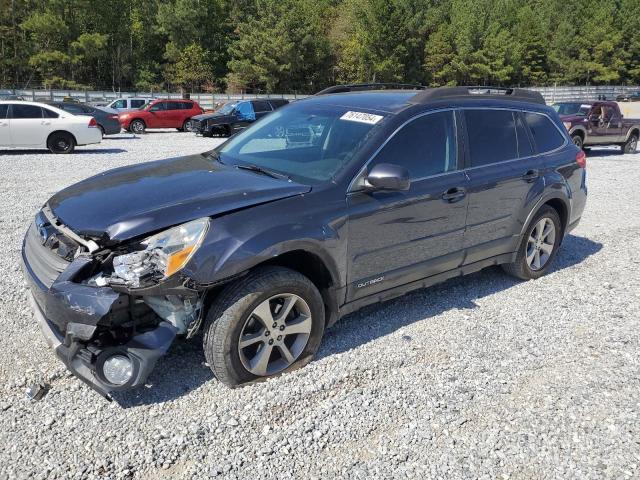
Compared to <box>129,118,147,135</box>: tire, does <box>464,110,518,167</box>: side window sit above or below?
above

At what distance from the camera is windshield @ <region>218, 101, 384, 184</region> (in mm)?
3871

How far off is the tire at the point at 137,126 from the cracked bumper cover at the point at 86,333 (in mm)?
Result: 22505

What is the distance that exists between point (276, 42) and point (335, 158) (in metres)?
60.3

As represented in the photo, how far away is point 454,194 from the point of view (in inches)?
169

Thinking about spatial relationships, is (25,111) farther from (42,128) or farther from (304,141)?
(304,141)

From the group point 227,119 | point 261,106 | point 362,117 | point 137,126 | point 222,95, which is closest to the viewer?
point 362,117

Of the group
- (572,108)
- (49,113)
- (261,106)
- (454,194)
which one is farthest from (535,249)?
(261,106)

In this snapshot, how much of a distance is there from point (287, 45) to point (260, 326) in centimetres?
6115

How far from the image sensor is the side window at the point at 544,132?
5238mm

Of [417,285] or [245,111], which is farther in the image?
[245,111]

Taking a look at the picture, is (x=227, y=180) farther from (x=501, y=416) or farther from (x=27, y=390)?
(x=501, y=416)

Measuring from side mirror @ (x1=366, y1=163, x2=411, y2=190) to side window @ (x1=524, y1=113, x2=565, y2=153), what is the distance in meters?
2.19

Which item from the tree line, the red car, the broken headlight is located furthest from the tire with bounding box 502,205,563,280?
the tree line

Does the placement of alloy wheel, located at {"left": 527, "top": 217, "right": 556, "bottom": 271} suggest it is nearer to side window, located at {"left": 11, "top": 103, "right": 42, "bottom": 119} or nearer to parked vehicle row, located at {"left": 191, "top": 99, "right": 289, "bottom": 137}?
side window, located at {"left": 11, "top": 103, "right": 42, "bottom": 119}
